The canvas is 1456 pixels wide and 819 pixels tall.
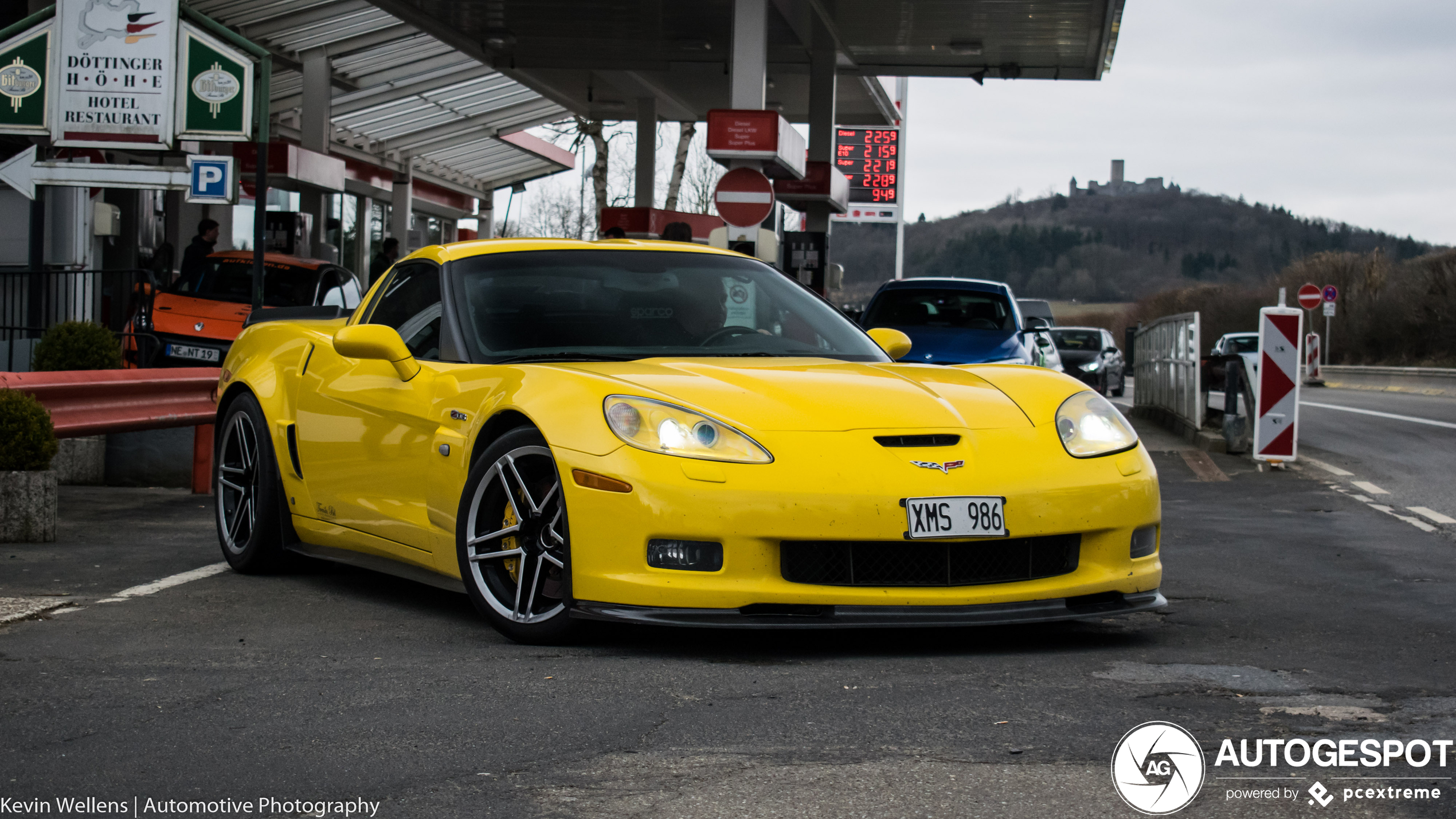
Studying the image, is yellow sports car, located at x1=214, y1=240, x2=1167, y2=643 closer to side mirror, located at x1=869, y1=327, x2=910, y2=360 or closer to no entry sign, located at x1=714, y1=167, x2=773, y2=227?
side mirror, located at x1=869, y1=327, x2=910, y2=360

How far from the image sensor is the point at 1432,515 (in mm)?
9672

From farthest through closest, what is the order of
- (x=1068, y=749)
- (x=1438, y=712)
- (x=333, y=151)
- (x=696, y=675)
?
(x=333, y=151) → (x=696, y=675) → (x=1438, y=712) → (x=1068, y=749)

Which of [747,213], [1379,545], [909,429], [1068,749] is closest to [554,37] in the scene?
[747,213]

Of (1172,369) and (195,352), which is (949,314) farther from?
(195,352)

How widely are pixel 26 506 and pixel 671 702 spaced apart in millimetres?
4621

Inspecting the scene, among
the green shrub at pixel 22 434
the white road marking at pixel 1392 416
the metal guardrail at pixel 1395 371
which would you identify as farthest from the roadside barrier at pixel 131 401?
the metal guardrail at pixel 1395 371

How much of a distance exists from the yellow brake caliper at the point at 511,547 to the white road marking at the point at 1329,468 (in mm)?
9264

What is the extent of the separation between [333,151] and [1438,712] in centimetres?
3017

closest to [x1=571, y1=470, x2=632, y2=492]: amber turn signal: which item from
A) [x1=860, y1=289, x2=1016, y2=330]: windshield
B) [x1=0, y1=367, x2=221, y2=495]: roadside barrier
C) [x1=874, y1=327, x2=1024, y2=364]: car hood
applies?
[x1=0, y1=367, x2=221, y2=495]: roadside barrier

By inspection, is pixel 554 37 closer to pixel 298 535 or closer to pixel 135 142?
pixel 135 142

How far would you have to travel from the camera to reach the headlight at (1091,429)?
193 inches

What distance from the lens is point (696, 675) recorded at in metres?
4.23

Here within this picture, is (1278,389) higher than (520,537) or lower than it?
higher

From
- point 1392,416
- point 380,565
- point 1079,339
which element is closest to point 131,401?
point 380,565
